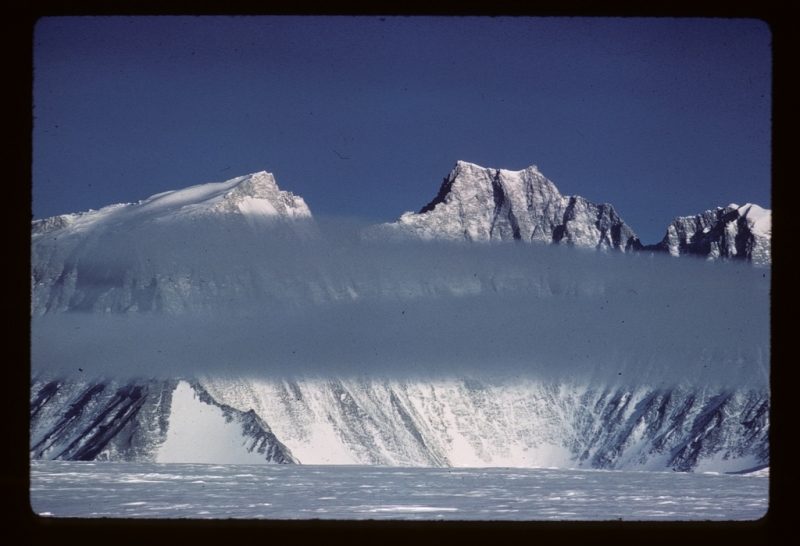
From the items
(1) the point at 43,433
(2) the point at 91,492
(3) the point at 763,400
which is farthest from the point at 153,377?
(2) the point at 91,492

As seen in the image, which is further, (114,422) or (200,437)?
(114,422)

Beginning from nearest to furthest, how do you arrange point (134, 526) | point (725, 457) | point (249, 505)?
point (134, 526), point (249, 505), point (725, 457)

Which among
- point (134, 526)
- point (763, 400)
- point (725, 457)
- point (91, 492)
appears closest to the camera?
point (134, 526)

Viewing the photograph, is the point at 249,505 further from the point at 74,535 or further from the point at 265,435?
the point at 265,435

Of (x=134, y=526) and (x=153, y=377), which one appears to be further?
(x=153, y=377)

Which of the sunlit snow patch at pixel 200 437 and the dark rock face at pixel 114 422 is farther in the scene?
the dark rock face at pixel 114 422

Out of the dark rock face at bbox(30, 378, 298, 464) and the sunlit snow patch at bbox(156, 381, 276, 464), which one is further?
the dark rock face at bbox(30, 378, 298, 464)

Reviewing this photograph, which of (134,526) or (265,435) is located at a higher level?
(134,526)

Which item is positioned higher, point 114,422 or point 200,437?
point 114,422
